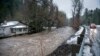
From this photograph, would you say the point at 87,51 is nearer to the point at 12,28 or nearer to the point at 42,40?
the point at 42,40

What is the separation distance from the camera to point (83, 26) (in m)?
1.21

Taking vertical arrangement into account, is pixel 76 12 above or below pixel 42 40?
above

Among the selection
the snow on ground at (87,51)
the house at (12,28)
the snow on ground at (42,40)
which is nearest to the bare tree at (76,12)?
the snow on ground at (42,40)

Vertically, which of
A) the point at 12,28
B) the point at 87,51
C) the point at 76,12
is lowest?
the point at 87,51

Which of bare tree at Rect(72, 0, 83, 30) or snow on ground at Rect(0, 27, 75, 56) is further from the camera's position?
snow on ground at Rect(0, 27, 75, 56)

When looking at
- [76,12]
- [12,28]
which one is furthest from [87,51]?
[12,28]

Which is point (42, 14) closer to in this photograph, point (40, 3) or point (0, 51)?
point (40, 3)

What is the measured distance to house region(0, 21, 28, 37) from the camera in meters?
1.39

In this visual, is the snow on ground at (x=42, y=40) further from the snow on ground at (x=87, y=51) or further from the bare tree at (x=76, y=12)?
the snow on ground at (x=87, y=51)

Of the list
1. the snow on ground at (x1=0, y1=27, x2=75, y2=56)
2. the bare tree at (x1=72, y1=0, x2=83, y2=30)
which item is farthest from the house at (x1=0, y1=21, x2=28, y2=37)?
the bare tree at (x1=72, y1=0, x2=83, y2=30)

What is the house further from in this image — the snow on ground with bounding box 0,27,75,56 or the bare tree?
the bare tree

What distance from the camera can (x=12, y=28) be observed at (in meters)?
1.39

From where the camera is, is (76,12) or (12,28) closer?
(76,12)

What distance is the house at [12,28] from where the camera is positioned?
4.54 ft
